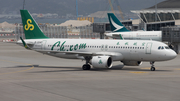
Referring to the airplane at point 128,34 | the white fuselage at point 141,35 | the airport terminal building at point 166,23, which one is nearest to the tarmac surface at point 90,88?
the airport terminal building at point 166,23

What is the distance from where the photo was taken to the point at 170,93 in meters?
26.8

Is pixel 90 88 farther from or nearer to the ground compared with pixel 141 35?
nearer to the ground

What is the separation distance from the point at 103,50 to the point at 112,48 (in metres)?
1.47

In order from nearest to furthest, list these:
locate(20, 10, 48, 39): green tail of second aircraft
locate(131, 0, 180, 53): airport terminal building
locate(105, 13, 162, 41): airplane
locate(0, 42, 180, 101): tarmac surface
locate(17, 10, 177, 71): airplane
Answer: locate(0, 42, 180, 101): tarmac surface → locate(17, 10, 177, 71): airplane → locate(20, 10, 48, 39): green tail of second aircraft → locate(131, 0, 180, 53): airport terminal building → locate(105, 13, 162, 41): airplane

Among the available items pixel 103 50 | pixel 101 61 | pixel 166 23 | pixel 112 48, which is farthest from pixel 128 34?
pixel 101 61

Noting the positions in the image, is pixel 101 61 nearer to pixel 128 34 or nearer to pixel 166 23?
pixel 128 34

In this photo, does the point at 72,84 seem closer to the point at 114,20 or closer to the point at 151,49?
the point at 151,49

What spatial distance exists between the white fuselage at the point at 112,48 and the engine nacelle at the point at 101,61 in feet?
5.02

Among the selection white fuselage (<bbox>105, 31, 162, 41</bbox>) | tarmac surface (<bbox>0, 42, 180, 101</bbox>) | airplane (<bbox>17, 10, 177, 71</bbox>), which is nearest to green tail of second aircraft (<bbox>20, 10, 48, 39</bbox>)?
airplane (<bbox>17, 10, 177, 71</bbox>)

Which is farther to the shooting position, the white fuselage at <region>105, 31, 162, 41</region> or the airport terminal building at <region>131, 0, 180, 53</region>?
the white fuselage at <region>105, 31, 162, 41</region>

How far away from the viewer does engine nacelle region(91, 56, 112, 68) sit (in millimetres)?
41594

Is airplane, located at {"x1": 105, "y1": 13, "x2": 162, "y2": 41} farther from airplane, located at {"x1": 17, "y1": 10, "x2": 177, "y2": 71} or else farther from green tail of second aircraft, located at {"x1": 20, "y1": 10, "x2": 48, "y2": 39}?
airplane, located at {"x1": 17, "y1": 10, "x2": 177, "y2": 71}

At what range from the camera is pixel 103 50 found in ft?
147

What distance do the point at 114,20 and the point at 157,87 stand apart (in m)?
64.4
